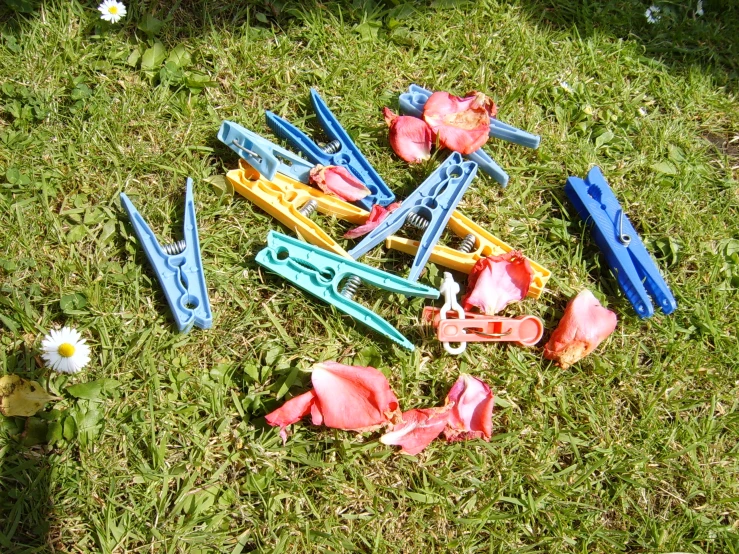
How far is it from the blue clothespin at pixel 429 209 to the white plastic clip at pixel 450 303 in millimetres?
110

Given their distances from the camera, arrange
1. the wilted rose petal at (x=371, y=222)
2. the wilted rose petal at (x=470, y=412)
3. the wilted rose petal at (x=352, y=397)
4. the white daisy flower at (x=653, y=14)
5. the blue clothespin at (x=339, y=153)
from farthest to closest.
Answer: the white daisy flower at (x=653, y=14), the blue clothespin at (x=339, y=153), the wilted rose petal at (x=371, y=222), the wilted rose petal at (x=470, y=412), the wilted rose petal at (x=352, y=397)

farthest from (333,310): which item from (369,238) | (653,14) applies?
(653,14)

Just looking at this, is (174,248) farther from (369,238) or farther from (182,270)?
(369,238)

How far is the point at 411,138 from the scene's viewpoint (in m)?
2.59

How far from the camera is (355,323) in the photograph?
2275 mm

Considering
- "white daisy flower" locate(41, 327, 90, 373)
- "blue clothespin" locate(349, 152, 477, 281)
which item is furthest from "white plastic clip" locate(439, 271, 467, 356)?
"white daisy flower" locate(41, 327, 90, 373)

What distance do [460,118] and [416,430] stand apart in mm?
1307

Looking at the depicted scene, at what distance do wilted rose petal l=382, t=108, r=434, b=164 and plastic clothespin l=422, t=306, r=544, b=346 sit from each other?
2.26ft

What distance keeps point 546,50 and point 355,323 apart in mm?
1715

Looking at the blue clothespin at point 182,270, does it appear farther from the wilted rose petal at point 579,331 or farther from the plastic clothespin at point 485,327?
the wilted rose petal at point 579,331

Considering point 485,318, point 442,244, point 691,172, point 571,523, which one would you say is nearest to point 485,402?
point 485,318

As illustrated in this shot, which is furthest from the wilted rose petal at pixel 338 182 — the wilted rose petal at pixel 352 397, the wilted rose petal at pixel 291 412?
the wilted rose petal at pixel 291 412

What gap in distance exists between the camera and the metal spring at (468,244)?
93.4 inches

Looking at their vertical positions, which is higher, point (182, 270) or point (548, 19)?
point (548, 19)
